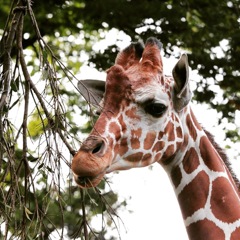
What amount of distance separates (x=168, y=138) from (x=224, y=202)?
51cm

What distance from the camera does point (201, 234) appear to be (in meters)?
4.25

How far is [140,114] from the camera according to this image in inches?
165

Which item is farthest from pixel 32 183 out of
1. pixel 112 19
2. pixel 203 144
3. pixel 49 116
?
pixel 112 19

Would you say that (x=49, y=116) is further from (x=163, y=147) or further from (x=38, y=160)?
(x=163, y=147)

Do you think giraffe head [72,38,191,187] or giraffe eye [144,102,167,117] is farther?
giraffe eye [144,102,167,117]

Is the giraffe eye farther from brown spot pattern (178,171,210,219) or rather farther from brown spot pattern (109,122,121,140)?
brown spot pattern (178,171,210,219)

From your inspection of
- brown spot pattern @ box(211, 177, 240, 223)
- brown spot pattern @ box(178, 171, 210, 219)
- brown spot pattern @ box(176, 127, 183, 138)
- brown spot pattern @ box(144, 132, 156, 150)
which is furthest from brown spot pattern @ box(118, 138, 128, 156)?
brown spot pattern @ box(211, 177, 240, 223)

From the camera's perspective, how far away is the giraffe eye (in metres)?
4.21

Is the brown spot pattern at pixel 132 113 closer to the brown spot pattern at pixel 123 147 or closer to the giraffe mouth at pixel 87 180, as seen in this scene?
the brown spot pattern at pixel 123 147

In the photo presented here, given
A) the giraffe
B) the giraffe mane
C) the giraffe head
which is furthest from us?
the giraffe mane

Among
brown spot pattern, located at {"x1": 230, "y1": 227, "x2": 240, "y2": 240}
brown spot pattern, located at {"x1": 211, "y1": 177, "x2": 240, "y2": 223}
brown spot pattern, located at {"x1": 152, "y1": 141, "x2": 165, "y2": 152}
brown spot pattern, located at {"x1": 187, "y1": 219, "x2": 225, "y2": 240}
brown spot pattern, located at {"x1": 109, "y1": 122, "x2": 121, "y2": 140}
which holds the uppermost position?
brown spot pattern, located at {"x1": 109, "y1": 122, "x2": 121, "y2": 140}

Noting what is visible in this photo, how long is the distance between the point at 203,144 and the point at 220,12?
5349 millimetres

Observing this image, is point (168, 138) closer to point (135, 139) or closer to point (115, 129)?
point (135, 139)

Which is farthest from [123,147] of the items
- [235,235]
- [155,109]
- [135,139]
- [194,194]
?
[235,235]
